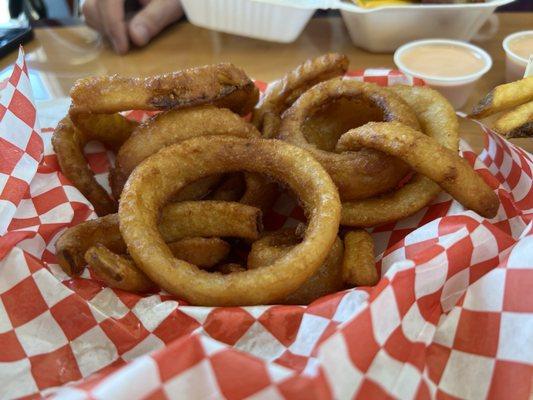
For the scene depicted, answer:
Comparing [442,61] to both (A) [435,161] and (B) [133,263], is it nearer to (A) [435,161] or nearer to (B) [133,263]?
(A) [435,161]

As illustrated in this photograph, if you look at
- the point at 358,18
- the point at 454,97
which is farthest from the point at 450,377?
the point at 358,18

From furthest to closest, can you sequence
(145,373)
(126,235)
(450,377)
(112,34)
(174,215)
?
(112,34), (174,215), (126,235), (450,377), (145,373)

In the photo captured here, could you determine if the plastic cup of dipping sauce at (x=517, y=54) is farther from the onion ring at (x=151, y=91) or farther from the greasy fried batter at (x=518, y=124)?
the onion ring at (x=151, y=91)

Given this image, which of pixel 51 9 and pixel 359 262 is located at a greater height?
pixel 51 9

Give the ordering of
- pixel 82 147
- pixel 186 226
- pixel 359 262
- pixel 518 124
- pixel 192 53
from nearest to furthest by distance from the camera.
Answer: pixel 359 262
pixel 186 226
pixel 518 124
pixel 82 147
pixel 192 53

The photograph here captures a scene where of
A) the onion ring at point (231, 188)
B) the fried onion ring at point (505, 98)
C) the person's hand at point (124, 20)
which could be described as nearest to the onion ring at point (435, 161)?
the fried onion ring at point (505, 98)

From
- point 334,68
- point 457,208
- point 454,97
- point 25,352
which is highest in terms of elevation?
point 334,68

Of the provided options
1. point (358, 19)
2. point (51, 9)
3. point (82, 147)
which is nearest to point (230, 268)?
point (82, 147)

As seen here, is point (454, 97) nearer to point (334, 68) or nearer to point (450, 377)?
point (334, 68)
